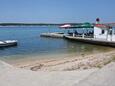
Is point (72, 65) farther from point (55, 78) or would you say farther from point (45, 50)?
point (45, 50)

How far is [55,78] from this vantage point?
6.51 m

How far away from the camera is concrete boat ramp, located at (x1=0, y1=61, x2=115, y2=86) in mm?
5934

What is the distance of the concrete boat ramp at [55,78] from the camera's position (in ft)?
19.5

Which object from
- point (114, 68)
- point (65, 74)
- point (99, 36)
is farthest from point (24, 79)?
point (99, 36)

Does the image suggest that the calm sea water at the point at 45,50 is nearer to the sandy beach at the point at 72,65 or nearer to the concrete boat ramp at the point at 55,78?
the sandy beach at the point at 72,65

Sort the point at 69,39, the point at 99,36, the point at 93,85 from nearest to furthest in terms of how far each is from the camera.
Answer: the point at 93,85, the point at 99,36, the point at 69,39

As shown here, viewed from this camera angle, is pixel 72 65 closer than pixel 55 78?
No

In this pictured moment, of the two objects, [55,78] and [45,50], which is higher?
[55,78]

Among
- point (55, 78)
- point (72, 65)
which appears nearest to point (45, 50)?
point (72, 65)

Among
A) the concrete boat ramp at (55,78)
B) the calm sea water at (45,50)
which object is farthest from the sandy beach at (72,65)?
the calm sea water at (45,50)

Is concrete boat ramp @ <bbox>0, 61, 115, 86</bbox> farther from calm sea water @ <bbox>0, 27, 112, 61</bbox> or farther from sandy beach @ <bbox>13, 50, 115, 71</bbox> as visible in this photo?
calm sea water @ <bbox>0, 27, 112, 61</bbox>

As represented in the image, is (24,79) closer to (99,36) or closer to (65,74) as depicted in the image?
(65,74)

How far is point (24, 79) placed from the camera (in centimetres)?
642

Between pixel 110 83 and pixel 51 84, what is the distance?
4.94 feet
